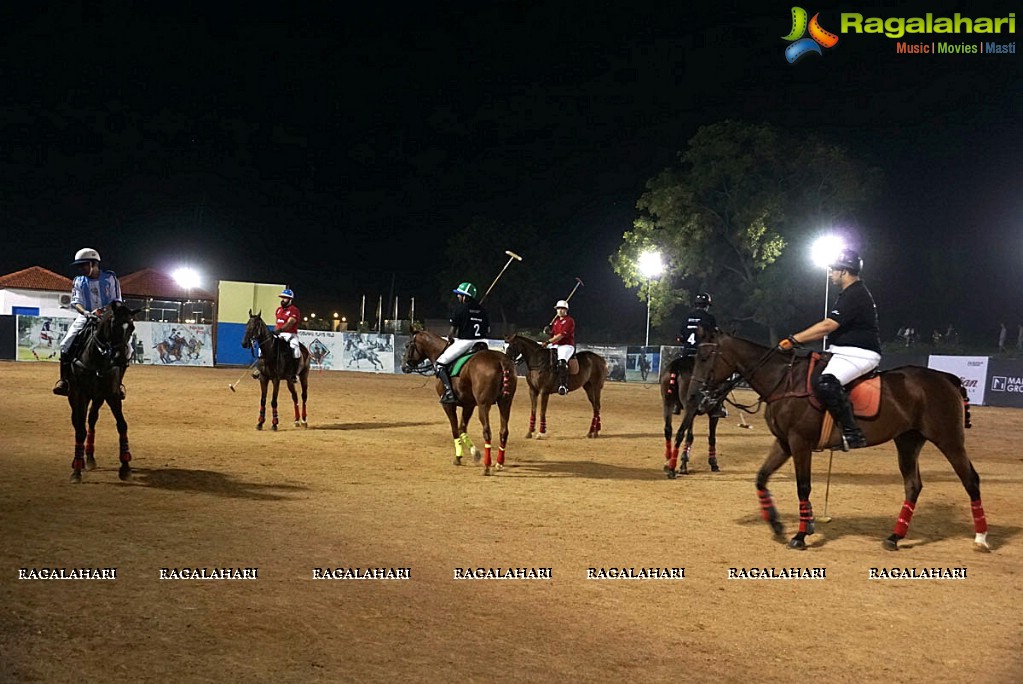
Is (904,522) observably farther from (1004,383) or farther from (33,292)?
(33,292)

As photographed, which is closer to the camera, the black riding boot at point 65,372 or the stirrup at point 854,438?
the stirrup at point 854,438

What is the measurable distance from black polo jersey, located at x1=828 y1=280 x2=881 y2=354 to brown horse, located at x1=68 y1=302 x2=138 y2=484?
8625 millimetres

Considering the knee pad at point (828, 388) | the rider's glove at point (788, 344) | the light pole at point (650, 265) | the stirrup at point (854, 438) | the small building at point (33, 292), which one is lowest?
the stirrup at point (854, 438)

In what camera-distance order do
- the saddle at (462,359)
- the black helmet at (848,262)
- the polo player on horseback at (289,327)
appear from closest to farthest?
the black helmet at (848,262) < the saddle at (462,359) < the polo player on horseback at (289,327)

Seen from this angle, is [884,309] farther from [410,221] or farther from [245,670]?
[245,670]

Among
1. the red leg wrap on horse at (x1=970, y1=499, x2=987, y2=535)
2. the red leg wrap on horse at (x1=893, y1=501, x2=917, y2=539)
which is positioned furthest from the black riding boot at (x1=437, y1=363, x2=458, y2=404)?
the red leg wrap on horse at (x1=970, y1=499, x2=987, y2=535)

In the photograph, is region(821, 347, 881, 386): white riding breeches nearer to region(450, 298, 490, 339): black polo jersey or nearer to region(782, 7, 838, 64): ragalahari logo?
region(450, 298, 490, 339): black polo jersey

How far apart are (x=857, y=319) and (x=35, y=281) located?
56.3m

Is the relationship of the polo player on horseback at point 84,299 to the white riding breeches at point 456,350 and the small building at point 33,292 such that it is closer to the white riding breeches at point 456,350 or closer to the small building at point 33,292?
the white riding breeches at point 456,350

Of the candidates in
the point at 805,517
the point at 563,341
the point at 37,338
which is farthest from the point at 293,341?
the point at 37,338

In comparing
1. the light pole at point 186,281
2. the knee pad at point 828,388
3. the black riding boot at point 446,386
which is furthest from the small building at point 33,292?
the knee pad at point 828,388

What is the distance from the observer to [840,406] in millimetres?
8203

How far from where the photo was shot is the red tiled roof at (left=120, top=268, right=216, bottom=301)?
53.6m

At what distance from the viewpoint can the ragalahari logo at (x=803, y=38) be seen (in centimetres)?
3575
